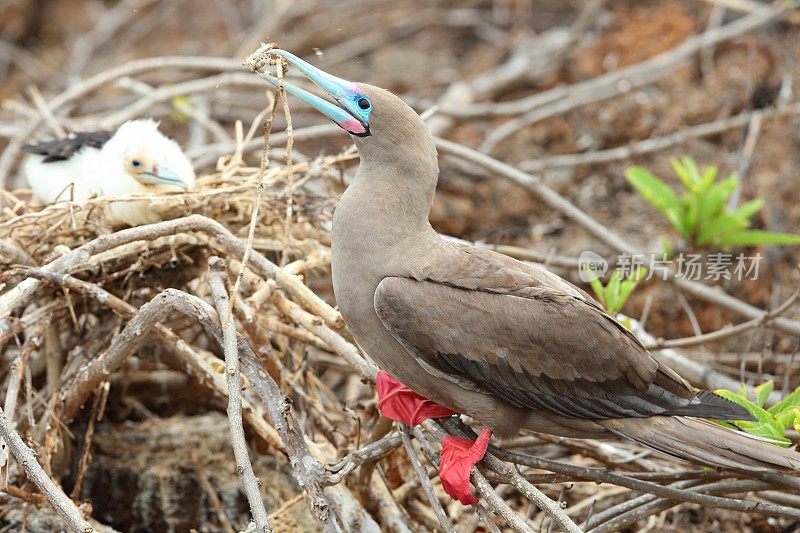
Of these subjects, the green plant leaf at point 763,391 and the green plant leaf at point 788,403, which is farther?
the green plant leaf at point 763,391

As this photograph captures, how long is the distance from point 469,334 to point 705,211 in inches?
91.5

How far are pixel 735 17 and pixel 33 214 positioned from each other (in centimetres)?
536

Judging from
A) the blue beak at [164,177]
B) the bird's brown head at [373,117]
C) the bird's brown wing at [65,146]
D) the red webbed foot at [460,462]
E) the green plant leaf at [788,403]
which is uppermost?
the bird's brown head at [373,117]

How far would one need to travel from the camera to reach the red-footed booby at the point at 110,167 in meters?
4.43

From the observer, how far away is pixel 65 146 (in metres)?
4.49

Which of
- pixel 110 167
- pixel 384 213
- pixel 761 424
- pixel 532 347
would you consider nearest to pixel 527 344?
pixel 532 347

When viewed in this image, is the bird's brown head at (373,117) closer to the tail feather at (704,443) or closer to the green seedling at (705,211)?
the tail feather at (704,443)

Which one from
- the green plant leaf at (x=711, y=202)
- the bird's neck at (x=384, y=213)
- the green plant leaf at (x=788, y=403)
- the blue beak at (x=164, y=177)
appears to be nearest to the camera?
the bird's neck at (x=384, y=213)

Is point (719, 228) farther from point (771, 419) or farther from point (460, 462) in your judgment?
point (460, 462)

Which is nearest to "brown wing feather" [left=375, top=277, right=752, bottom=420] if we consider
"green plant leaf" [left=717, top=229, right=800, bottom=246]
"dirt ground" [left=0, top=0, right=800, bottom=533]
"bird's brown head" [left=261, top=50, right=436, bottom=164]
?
"bird's brown head" [left=261, top=50, right=436, bottom=164]

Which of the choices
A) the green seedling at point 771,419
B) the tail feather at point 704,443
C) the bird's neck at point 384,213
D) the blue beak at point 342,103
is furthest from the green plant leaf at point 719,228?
the blue beak at point 342,103

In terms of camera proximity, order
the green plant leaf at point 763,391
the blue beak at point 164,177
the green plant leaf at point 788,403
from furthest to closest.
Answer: the blue beak at point 164,177, the green plant leaf at point 763,391, the green plant leaf at point 788,403

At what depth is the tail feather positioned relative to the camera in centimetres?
326

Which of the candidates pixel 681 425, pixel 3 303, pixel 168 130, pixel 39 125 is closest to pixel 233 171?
pixel 3 303
